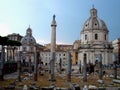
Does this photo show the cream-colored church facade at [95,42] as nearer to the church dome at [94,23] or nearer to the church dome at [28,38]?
the church dome at [94,23]

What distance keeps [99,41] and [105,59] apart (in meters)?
5.95

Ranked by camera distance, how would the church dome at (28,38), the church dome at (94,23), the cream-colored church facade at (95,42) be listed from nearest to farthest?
the cream-colored church facade at (95,42) → the church dome at (94,23) → the church dome at (28,38)

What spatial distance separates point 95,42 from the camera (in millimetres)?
84312

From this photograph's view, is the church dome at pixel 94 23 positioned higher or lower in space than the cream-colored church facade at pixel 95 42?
higher

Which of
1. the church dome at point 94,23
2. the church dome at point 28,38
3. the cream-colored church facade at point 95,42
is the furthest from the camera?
the church dome at point 28,38

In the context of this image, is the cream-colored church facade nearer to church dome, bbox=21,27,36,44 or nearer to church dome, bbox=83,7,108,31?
church dome, bbox=83,7,108,31

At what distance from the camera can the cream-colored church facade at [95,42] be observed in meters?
83.7

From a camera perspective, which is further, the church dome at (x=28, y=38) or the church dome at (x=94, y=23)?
the church dome at (x=28, y=38)

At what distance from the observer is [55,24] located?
264 ft

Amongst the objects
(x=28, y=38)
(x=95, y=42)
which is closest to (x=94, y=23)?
(x=95, y=42)

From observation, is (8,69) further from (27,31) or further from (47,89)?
(27,31)

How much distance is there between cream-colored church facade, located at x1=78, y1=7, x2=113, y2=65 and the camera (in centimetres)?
8369

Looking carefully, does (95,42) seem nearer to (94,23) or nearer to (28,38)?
(94,23)

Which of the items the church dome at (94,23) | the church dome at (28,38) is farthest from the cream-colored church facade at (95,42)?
the church dome at (28,38)
